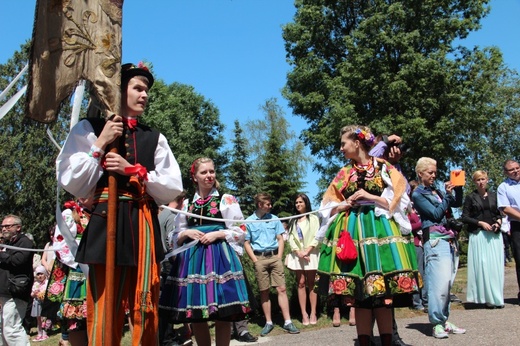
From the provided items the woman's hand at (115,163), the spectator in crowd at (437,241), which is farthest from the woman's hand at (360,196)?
the woman's hand at (115,163)

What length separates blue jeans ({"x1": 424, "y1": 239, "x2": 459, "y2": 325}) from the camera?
6.33 meters

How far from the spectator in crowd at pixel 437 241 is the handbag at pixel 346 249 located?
7.22 ft

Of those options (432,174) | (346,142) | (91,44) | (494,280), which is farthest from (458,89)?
(91,44)

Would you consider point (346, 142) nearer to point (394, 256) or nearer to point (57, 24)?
point (394, 256)

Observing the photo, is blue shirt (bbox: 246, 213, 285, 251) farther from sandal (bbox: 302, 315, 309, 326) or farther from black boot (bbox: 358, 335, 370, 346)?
black boot (bbox: 358, 335, 370, 346)

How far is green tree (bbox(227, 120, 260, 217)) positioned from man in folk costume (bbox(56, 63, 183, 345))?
1257 inches

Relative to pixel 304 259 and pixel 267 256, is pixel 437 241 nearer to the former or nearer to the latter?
pixel 304 259

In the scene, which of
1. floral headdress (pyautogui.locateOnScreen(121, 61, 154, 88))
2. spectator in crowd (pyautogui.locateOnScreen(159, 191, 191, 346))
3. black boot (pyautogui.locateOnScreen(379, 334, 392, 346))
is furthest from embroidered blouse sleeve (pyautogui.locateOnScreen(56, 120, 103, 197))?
spectator in crowd (pyautogui.locateOnScreen(159, 191, 191, 346))

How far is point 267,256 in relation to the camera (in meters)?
8.38

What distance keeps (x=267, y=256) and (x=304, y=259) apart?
64 centimetres

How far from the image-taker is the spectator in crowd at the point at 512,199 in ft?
27.7

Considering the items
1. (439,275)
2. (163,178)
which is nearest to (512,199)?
(439,275)

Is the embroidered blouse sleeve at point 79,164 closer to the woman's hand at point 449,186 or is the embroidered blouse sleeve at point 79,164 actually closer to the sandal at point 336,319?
the woman's hand at point 449,186

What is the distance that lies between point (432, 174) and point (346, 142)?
2004 millimetres
